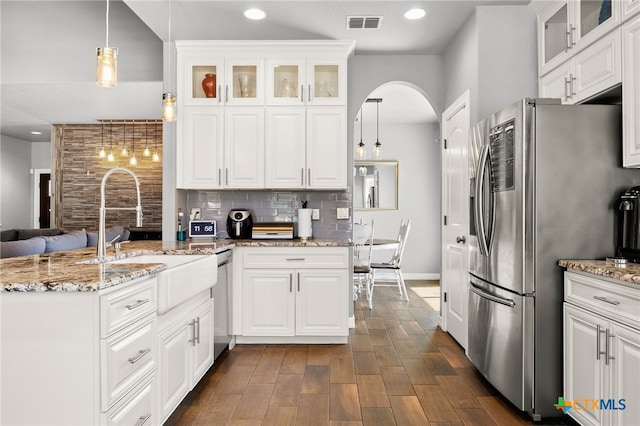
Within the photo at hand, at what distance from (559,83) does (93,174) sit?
7.72 metres

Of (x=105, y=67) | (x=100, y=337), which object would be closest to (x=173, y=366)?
(x=100, y=337)

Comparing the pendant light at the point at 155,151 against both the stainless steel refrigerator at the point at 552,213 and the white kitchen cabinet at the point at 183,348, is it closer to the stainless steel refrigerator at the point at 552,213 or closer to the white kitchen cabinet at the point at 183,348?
the white kitchen cabinet at the point at 183,348

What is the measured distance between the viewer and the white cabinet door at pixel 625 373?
176 cm

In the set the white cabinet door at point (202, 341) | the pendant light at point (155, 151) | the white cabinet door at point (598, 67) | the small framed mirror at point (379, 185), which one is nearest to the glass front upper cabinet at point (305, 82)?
→ the white cabinet door at point (598, 67)

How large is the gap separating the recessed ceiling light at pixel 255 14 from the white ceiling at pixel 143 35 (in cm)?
5

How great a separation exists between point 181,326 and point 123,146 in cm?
649

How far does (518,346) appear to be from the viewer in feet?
7.84

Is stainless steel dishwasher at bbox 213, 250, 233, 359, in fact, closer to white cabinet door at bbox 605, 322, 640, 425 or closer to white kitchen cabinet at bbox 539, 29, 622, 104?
white cabinet door at bbox 605, 322, 640, 425

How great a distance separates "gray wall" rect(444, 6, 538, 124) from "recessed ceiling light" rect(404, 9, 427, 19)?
42 centimetres

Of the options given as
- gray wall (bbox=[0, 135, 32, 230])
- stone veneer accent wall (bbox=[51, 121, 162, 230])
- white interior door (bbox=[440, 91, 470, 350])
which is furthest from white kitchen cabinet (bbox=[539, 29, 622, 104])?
gray wall (bbox=[0, 135, 32, 230])

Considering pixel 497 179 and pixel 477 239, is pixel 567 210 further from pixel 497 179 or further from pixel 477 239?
pixel 477 239

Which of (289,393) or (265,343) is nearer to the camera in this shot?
(289,393)

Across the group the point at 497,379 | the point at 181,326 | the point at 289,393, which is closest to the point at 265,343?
the point at 289,393

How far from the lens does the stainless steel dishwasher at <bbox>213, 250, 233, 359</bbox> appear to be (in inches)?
124
